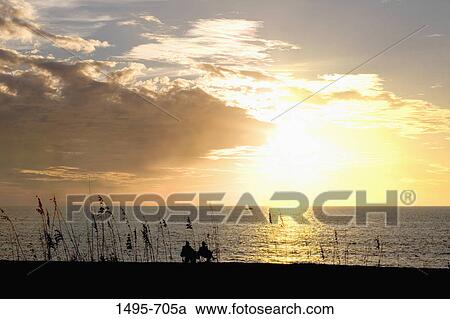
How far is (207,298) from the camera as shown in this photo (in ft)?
42.8

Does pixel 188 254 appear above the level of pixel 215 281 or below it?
above

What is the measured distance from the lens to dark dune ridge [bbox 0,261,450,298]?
13484 millimetres

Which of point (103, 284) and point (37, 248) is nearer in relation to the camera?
point (103, 284)

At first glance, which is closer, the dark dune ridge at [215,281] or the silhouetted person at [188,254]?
the dark dune ridge at [215,281]

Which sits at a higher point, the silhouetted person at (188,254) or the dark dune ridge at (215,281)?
the silhouetted person at (188,254)

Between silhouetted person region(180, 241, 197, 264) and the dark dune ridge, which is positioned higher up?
silhouetted person region(180, 241, 197, 264)

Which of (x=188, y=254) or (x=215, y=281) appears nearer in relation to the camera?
(x=215, y=281)

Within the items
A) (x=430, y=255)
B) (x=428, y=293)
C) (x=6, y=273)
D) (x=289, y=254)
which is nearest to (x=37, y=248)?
(x=289, y=254)

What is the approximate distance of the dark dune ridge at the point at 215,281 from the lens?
13484 mm

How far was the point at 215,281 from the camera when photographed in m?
14.8

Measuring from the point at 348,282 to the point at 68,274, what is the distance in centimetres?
761

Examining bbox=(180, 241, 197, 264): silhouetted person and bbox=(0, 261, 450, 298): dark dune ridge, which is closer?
bbox=(0, 261, 450, 298): dark dune ridge

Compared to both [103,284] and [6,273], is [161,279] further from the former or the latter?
[6,273]

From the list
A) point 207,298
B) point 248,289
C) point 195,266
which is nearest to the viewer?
point 207,298
